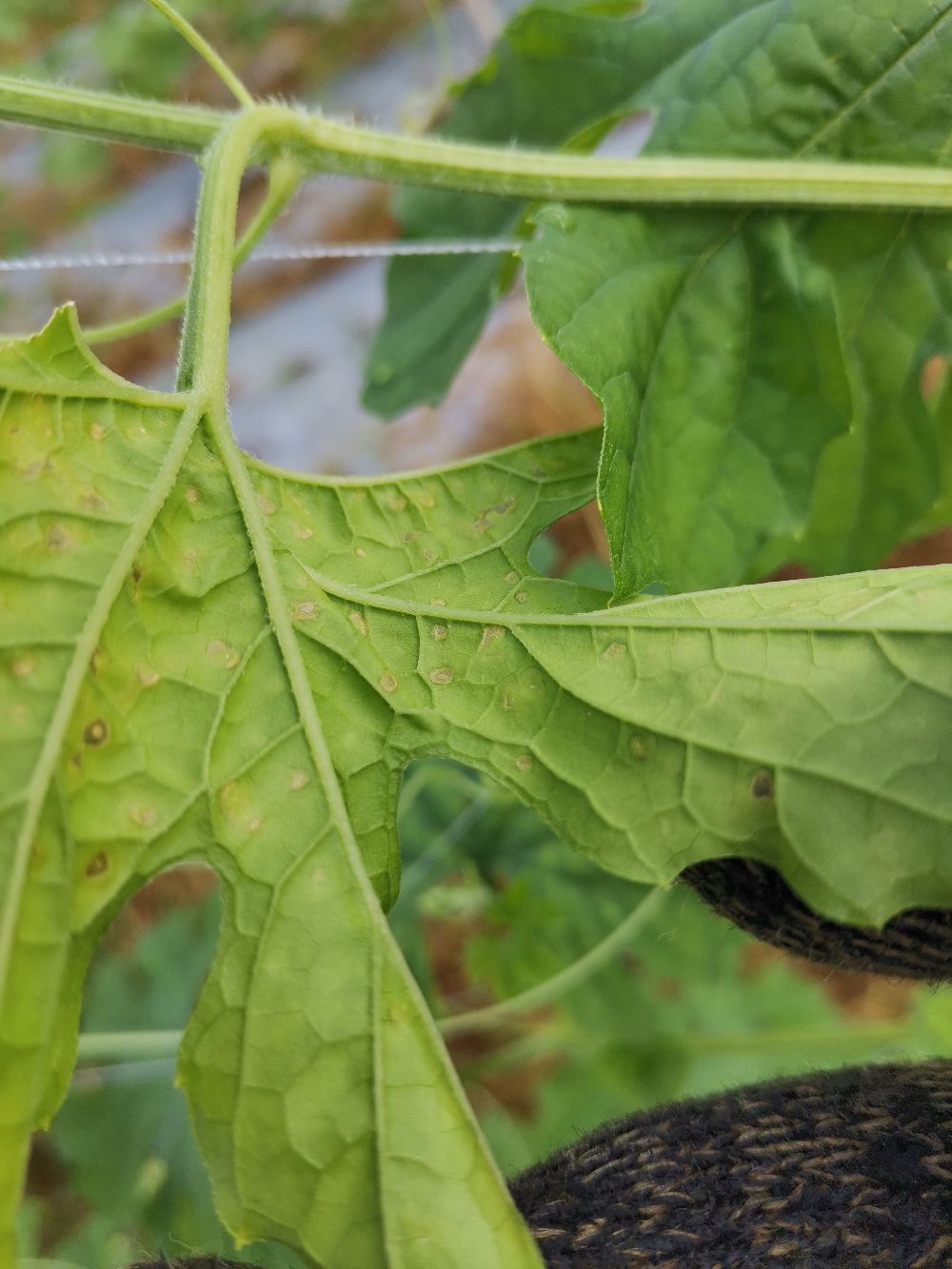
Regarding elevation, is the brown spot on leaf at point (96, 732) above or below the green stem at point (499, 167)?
below

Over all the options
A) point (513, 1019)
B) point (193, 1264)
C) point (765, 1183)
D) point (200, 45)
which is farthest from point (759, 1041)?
point (200, 45)

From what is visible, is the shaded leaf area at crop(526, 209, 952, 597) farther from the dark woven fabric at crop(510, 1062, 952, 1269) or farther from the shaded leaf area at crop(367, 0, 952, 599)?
the dark woven fabric at crop(510, 1062, 952, 1269)

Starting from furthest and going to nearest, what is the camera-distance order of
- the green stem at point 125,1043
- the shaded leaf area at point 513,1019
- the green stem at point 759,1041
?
the green stem at point 759,1041 → the shaded leaf area at point 513,1019 → the green stem at point 125,1043

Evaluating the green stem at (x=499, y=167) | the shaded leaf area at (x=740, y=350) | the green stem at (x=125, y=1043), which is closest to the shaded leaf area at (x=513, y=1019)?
the green stem at (x=125, y=1043)

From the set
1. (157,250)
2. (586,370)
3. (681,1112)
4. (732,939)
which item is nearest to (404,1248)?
(681,1112)

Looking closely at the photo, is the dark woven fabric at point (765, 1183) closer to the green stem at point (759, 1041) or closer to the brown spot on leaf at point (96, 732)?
the brown spot on leaf at point (96, 732)

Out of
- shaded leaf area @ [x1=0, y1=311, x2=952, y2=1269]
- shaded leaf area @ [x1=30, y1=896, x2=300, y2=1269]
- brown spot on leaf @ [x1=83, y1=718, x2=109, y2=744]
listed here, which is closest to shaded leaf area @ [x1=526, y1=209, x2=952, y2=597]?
shaded leaf area @ [x1=0, y1=311, x2=952, y2=1269]

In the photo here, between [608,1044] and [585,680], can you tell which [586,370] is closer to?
[585,680]
